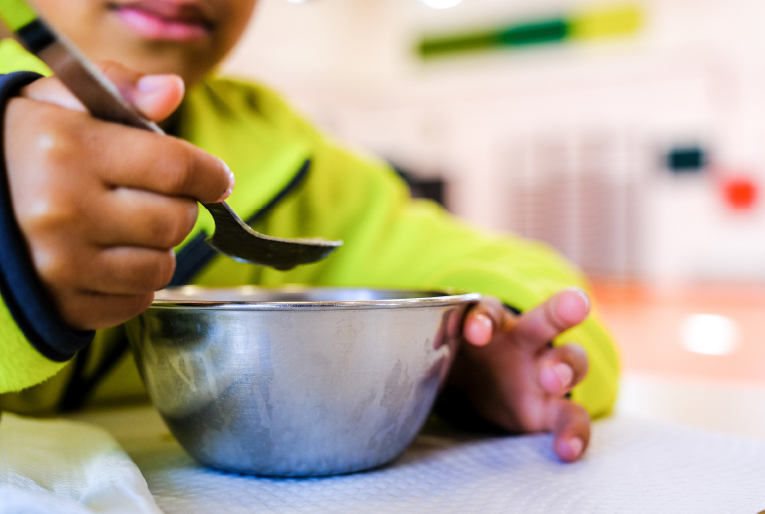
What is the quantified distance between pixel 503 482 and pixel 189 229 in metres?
0.15

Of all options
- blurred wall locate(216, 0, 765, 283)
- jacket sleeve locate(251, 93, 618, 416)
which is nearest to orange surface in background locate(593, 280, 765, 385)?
blurred wall locate(216, 0, 765, 283)

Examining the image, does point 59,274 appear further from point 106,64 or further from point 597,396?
point 597,396

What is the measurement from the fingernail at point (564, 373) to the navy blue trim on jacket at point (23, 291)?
0.20 m

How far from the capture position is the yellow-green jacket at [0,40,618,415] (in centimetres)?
36

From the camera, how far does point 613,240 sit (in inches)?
123

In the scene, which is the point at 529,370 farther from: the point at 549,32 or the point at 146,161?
the point at 549,32

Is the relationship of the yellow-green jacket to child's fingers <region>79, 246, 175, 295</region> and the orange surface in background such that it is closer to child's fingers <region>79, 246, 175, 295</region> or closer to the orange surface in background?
child's fingers <region>79, 246, 175, 295</region>

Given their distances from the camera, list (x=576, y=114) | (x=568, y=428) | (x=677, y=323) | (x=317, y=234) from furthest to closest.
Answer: (x=576, y=114) < (x=677, y=323) < (x=317, y=234) < (x=568, y=428)

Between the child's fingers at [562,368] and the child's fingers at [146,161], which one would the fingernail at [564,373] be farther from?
the child's fingers at [146,161]

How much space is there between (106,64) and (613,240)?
3.17m

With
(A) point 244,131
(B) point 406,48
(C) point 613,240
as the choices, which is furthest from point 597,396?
(B) point 406,48

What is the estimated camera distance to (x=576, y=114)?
3244mm

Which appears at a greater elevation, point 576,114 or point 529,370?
point 576,114

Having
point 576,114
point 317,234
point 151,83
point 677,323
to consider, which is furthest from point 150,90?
point 576,114
